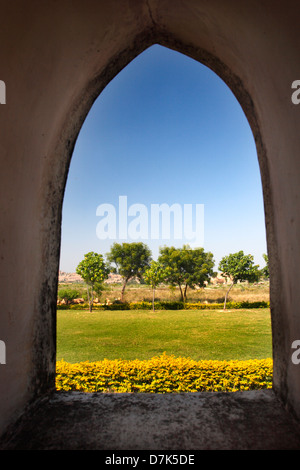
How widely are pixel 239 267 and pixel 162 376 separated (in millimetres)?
28233

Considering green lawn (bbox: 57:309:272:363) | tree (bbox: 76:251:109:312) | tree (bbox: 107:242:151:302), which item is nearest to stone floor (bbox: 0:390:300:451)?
green lawn (bbox: 57:309:272:363)

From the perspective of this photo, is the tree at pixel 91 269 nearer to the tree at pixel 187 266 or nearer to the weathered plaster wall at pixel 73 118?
the tree at pixel 187 266

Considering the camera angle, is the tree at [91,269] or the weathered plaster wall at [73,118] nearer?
the weathered plaster wall at [73,118]

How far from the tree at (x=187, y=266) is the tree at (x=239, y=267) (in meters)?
7.89

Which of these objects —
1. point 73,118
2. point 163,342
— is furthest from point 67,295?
point 73,118

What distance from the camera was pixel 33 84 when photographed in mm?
1700

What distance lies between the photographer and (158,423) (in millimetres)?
1611

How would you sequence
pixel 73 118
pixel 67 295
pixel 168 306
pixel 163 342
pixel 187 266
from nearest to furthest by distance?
pixel 73 118, pixel 163 342, pixel 168 306, pixel 67 295, pixel 187 266

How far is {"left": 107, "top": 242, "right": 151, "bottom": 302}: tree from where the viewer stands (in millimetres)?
45562

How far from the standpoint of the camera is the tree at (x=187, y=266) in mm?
40000

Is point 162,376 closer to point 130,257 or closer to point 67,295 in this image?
point 67,295

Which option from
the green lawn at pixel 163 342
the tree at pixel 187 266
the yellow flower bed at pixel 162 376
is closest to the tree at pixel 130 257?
the tree at pixel 187 266
